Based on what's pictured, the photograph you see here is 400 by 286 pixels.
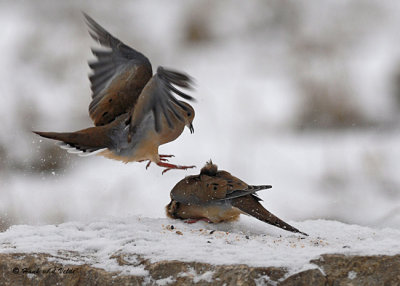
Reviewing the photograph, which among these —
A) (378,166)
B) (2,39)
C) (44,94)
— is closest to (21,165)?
→ (44,94)

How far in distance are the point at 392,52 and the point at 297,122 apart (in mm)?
1384

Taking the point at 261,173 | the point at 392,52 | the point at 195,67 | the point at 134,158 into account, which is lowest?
the point at 134,158

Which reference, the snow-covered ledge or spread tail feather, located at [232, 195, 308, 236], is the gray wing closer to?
spread tail feather, located at [232, 195, 308, 236]

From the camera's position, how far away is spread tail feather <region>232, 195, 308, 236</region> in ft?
11.4

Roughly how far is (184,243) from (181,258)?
0.24 meters

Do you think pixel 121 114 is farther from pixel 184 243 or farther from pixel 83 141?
pixel 184 243

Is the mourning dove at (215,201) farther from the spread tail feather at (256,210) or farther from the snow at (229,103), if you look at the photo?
the snow at (229,103)

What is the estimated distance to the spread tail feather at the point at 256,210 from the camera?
347cm

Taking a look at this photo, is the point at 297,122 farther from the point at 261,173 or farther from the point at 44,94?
the point at 44,94

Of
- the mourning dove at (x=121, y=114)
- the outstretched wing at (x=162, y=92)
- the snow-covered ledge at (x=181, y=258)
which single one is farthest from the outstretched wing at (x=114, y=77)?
the snow-covered ledge at (x=181, y=258)

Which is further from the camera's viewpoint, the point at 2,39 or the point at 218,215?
the point at 2,39

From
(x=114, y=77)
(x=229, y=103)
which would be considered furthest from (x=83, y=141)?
(x=229, y=103)

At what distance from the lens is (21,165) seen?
5891 mm

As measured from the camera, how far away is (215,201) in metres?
3.56
